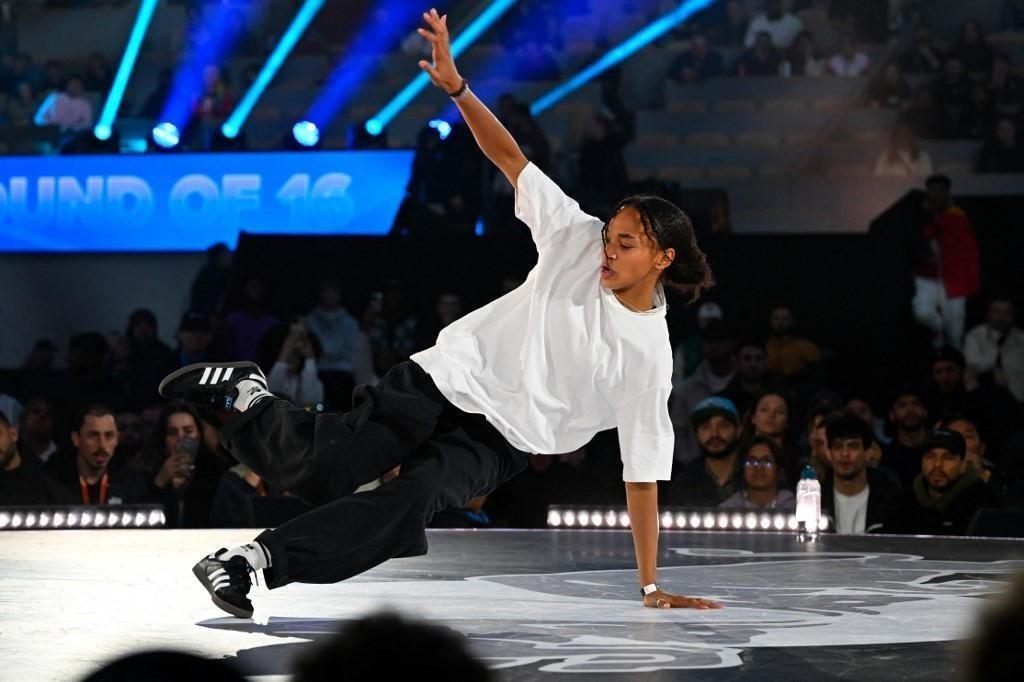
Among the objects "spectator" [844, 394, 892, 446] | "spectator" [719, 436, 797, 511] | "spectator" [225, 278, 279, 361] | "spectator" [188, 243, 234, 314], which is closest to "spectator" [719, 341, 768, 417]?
"spectator" [844, 394, 892, 446]

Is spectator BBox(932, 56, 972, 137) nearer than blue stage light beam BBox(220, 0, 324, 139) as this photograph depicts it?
Yes

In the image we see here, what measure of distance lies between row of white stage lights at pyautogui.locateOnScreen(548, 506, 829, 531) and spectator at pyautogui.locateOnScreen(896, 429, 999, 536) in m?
0.51

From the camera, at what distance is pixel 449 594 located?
4.03 metres

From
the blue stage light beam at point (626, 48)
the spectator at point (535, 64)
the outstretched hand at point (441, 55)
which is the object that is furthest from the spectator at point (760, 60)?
the outstretched hand at point (441, 55)

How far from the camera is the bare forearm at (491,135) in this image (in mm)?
3777

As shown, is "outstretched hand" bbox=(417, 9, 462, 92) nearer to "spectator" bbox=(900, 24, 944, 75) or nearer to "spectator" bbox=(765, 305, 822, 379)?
"spectator" bbox=(765, 305, 822, 379)

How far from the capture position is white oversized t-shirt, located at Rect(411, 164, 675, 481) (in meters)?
3.62

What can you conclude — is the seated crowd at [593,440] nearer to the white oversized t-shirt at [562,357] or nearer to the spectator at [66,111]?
the white oversized t-shirt at [562,357]

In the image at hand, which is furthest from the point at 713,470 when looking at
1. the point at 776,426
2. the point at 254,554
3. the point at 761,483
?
the point at 254,554

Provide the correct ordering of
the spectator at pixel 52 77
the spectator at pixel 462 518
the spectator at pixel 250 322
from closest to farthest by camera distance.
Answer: the spectator at pixel 462 518
the spectator at pixel 250 322
the spectator at pixel 52 77

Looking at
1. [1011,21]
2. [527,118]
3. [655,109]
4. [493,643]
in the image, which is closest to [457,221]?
[527,118]

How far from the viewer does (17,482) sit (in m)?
6.65

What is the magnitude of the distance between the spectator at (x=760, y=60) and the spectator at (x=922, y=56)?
1.06m

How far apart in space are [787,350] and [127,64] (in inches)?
306
